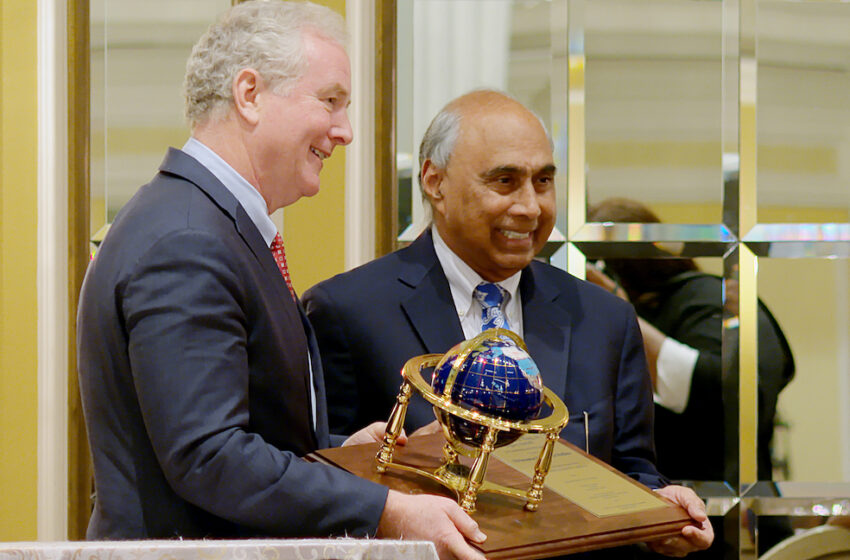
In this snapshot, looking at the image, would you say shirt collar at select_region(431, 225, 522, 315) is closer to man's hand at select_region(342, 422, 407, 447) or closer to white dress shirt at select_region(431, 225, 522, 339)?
white dress shirt at select_region(431, 225, 522, 339)

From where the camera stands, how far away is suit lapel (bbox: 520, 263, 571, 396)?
222cm

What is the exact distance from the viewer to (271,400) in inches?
62.9

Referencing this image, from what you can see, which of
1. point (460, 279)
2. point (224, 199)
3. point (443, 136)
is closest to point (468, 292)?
point (460, 279)

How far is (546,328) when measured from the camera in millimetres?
2293

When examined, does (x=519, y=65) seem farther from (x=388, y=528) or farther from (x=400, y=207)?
(x=388, y=528)

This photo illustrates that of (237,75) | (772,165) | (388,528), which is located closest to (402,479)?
(388,528)

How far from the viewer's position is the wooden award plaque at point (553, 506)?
4.75 ft

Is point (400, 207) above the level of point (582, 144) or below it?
below

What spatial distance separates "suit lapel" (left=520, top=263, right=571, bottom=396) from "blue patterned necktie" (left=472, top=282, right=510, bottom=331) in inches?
2.4

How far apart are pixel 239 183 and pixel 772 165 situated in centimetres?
188

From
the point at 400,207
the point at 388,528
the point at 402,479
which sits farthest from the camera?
the point at 400,207

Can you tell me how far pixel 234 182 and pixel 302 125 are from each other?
0.16m

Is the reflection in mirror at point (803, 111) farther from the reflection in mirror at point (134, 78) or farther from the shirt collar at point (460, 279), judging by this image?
the reflection in mirror at point (134, 78)

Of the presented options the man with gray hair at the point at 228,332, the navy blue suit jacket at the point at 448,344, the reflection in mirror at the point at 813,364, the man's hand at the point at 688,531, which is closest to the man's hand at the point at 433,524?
the man with gray hair at the point at 228,332
